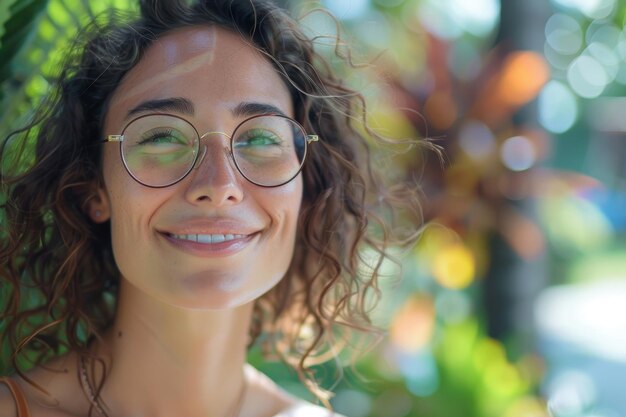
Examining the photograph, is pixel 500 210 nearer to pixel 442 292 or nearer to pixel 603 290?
pixel 442 292

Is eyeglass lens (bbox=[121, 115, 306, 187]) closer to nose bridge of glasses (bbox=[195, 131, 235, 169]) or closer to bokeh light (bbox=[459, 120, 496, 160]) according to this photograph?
nose bridge of glasses (bbox=[195, 131, 235, 169])

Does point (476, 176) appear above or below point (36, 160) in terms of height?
below

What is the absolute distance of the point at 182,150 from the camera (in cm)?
187

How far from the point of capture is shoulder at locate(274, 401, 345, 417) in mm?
2270

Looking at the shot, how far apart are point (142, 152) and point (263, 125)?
299 millimetres

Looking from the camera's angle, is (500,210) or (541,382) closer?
(541,382)

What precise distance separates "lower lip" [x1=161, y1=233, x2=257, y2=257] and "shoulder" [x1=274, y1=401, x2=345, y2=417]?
609 mm

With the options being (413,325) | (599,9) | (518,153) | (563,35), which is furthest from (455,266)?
(563,35)

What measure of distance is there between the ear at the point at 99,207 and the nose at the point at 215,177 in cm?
36

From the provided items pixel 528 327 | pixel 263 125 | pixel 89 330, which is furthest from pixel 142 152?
pixel 528 327

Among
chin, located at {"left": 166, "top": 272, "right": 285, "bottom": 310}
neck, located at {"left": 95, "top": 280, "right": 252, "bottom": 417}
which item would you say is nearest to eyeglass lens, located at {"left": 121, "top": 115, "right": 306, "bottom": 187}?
chin, located at {"left": 166, "top": 272, "right": 285, "bottom": 310}

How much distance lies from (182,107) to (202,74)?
10cm

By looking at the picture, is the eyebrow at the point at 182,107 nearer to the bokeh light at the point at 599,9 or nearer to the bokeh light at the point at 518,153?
the bokeh light at the point at 518,153

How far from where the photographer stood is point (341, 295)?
8.27ft
